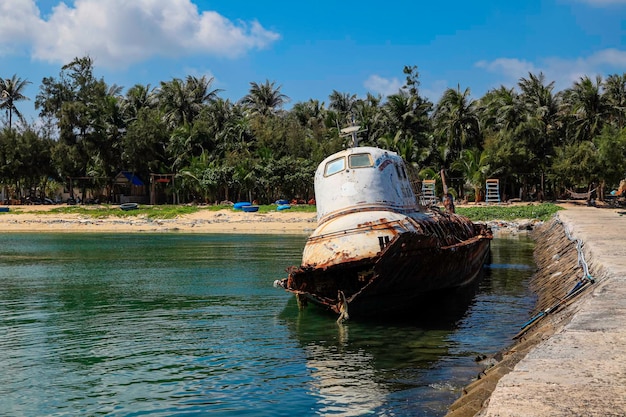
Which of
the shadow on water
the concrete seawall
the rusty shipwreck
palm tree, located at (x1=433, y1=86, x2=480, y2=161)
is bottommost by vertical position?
the shadow on water

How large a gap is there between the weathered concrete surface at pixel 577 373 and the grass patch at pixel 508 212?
150 feet

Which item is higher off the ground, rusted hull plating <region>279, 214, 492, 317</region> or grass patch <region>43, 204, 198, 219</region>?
grass patch <region>43, 204, 198, 219</region>

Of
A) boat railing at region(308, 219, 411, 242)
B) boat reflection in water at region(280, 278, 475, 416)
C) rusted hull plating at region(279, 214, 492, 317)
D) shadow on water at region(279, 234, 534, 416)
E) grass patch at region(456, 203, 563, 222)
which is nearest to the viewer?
boat reflection in water at region(280, 278, 475, 416)

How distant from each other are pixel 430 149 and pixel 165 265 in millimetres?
45614

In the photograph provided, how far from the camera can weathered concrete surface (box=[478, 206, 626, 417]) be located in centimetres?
642

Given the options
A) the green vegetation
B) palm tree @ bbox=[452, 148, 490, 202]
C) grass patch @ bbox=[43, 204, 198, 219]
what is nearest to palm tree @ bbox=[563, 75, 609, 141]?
palm tree @ bbox=[452, 148, 490, 202]

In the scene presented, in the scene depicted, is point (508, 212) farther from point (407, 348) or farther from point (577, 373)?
point (577, 373)

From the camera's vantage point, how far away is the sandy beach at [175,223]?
58312 millimetres

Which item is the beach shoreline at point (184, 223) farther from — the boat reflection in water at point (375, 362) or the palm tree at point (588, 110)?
the boat reflection in water at point (375, 362)

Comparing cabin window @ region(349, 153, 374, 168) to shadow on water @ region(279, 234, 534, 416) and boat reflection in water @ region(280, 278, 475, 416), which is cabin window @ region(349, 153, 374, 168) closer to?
shadow on water @ region(279, 234, 534, 416)

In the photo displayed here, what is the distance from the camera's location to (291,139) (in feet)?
255

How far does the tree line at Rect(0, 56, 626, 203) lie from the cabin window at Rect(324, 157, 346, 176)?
4703 cm

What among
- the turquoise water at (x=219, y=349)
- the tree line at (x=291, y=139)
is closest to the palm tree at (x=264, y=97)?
the tree line at (x=291, y=139)

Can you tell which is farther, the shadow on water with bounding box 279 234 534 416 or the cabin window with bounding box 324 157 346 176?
the cabin window with bounding box 324 157 346 176
